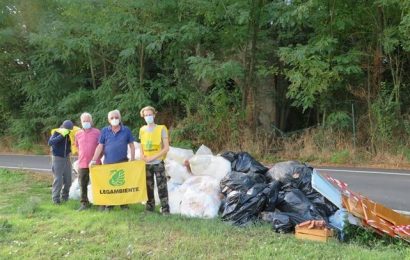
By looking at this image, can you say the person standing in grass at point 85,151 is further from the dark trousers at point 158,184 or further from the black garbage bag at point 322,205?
the black garbage bag at point 322,205

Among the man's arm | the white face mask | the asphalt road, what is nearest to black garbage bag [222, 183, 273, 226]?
the white face mask

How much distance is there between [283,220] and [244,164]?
2.11 m

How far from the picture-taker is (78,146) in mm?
8742

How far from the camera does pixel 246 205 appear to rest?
712 centimetres

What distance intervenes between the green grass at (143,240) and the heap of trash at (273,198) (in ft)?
0.95

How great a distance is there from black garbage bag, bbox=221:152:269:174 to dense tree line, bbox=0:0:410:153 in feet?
26.0

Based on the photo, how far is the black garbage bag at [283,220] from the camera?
6.61m

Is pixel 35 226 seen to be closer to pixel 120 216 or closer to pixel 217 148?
pixel 120 216

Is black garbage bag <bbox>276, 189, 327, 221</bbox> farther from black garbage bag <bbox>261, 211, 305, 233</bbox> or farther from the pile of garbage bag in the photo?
black garbage bag <bbox>261, 211, 305, 233</bbox>

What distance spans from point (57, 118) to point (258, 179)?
18288 millimetres

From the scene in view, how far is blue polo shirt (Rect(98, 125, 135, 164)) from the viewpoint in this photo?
8.18 metres

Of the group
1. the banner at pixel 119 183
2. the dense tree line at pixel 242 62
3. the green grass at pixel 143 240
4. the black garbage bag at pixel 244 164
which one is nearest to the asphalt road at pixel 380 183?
the black garbage bag at pixel 244 164

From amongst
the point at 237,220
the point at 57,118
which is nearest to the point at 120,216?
the point at 237,220

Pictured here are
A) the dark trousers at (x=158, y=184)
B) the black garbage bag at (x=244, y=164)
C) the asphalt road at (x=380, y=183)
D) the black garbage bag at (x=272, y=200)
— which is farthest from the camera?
the asphalt road at (x=380, y=183)
